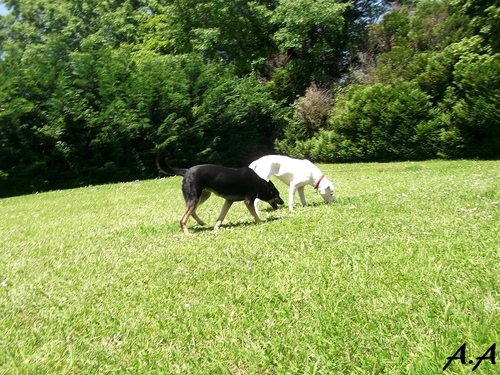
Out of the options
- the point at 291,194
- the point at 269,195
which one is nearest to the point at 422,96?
the point at 291,194

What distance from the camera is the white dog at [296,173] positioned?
357 inches

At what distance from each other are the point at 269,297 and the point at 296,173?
5.56 meters

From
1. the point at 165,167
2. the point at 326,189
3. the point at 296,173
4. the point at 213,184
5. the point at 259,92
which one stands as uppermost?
the point at 165,167

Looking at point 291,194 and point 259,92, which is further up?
point 291,194

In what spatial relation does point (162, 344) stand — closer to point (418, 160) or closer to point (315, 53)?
point (418, 160)

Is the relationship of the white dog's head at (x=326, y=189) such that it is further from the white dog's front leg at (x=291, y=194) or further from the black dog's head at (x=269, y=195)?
the black dog's head at (x=269, y=195)

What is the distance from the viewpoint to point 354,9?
3177 cm

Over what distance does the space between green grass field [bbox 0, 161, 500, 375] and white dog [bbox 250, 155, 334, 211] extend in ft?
5.69

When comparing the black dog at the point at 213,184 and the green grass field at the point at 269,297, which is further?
the black dog at the point at 213,184

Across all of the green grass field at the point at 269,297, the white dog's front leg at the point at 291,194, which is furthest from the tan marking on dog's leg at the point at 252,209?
the white dog's front leg at the point at 291,194

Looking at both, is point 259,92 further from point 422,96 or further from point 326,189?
point 326,189

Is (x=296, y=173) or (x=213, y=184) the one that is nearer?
(x=213, y=184)

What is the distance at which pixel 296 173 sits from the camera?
30.1 feet

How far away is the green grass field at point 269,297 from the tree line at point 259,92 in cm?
1392
